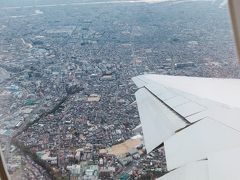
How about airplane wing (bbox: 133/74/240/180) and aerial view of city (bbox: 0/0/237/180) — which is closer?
airplane wing (bbox: 133/74/240/180)

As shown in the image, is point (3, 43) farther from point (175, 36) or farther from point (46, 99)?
point (175, 36)

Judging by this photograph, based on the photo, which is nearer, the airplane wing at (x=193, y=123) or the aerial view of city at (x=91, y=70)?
the airplane wing at (x=193, y=123)

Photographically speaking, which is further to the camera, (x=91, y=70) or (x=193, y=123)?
Answer: (x=91, y=70)
